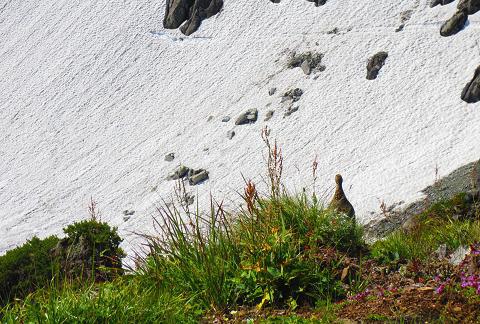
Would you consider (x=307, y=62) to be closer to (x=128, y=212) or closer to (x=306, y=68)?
(x=306, y=68)

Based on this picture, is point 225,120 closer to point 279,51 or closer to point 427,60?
point 279,51

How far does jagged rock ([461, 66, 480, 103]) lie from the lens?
28.3 metres

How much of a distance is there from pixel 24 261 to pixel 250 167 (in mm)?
18412

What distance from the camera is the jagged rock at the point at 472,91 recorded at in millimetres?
28297

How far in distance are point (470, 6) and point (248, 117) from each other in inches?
431

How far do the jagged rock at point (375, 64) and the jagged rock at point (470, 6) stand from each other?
394cm

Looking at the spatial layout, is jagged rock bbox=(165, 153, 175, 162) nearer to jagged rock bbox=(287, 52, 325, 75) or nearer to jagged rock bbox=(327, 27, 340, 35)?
jagged rock bbox=(287, 52, 325, 75)

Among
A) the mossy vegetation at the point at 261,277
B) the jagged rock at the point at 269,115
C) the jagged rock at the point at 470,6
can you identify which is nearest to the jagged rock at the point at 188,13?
the jagged rock at the point at 269,115

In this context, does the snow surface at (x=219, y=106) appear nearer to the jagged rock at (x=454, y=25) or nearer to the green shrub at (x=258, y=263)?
the jagged rock at (x=454, y=25)

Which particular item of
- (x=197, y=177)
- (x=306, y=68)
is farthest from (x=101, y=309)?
(x=306, y=68)

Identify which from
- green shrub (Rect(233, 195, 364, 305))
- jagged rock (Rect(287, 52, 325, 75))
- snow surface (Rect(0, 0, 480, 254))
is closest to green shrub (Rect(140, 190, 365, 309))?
green shrub (Rect(233, 195, 364, 305))

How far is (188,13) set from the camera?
44344 mm

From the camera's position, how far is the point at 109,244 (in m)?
12.2

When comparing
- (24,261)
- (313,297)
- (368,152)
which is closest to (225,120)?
(368,152)
